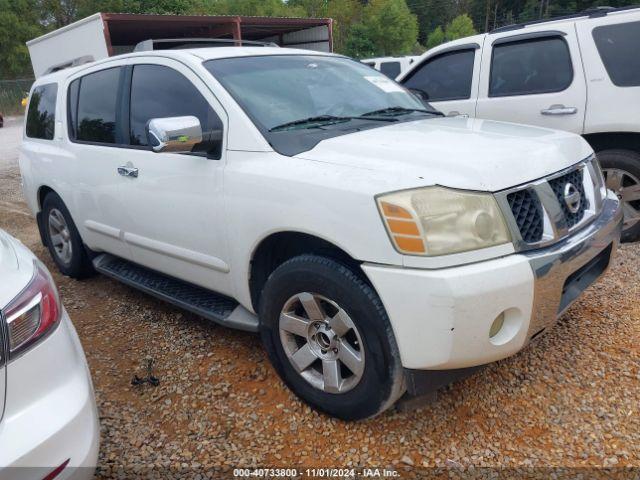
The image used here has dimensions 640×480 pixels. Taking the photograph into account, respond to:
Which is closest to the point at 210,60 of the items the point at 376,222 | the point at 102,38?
the point at 376,222

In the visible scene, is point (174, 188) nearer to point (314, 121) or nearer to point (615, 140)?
point (314, 121)

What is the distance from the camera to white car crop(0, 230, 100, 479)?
158cm

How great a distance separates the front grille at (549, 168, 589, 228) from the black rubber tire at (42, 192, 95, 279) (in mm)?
3541

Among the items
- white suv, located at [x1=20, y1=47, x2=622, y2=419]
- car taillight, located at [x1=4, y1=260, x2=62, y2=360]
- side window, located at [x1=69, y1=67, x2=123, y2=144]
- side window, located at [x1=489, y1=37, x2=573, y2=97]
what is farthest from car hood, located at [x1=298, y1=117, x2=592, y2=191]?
side window, located at [x1=489, y1=37, x2=573, y2=97]

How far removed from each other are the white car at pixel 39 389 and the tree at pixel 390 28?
36.6m

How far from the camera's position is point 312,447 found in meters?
2.38

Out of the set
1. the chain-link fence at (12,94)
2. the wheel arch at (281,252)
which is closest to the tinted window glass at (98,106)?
the wheel arch at (281,252)

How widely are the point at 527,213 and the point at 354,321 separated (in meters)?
0.85

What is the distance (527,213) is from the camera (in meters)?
2.19

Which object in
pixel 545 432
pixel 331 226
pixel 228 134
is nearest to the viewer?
pixel 331 226

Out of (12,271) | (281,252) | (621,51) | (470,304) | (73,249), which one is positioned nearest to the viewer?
(12,271)

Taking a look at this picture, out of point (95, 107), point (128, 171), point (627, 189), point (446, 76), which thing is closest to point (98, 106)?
point (95, 107)

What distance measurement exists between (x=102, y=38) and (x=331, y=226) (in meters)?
10.2

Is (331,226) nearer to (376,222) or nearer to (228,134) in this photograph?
(376,222)
